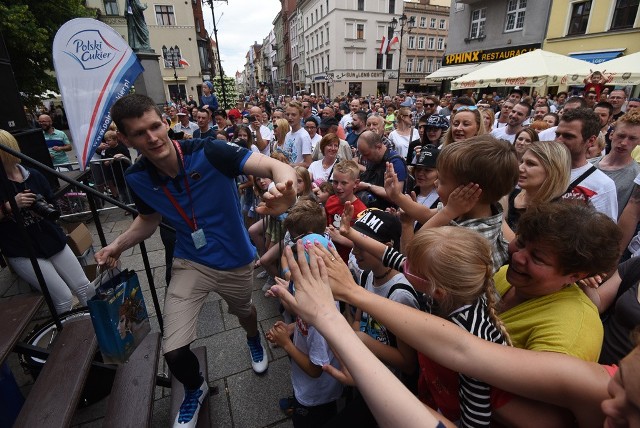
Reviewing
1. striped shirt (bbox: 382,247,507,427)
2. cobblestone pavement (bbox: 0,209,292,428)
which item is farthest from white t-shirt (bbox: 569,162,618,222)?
cobblestone pavement (bbox: 0,209,292,428)

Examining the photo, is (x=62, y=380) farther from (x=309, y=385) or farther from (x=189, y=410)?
(x=309, y=385)

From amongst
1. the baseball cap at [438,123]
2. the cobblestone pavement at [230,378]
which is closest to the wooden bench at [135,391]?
the cobblestone pavement at [230,378]

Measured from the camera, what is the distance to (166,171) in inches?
87.2

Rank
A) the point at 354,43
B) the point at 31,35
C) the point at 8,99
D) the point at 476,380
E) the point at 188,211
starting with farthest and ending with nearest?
the point at 354,43 → the point at 31,35 → the point at 8,99 → the point at 188,211 → the point at 476,380

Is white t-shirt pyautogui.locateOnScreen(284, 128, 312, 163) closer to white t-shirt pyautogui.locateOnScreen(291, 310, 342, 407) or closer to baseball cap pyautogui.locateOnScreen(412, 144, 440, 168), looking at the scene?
baseball cap pyautogui.locateOnScreen(412, 144, 440, 168)

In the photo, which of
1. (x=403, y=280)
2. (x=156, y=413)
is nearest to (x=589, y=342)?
(x=403, y=280)

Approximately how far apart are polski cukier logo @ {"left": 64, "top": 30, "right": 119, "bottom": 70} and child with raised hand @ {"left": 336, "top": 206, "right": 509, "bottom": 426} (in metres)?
5.15

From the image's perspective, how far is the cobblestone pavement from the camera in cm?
242

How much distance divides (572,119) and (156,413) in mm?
4307

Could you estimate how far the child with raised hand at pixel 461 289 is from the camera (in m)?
1.16

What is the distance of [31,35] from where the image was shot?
1238 centimetres

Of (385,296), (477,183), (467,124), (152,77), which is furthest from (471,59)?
(385,296)

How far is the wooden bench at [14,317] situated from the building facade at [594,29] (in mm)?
23196

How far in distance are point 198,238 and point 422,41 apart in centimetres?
5177
